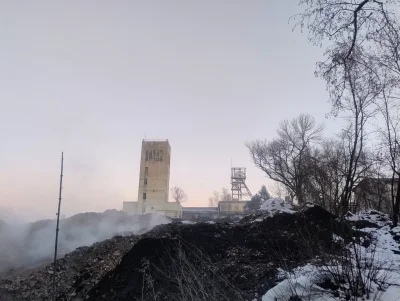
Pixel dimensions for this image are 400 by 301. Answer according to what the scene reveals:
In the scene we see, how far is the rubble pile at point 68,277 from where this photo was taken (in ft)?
35.4

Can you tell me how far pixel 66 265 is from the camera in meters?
12.5

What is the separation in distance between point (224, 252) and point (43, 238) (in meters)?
11.1

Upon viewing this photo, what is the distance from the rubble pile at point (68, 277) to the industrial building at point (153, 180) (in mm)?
45110

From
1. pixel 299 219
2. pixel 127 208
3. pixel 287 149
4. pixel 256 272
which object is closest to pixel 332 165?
pixel 287 149

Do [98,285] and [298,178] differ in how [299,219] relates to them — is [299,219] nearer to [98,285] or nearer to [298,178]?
[98,285]

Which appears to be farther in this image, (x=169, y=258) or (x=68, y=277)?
Answer: (x=68, y=277)

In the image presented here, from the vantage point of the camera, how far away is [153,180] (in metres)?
61.3

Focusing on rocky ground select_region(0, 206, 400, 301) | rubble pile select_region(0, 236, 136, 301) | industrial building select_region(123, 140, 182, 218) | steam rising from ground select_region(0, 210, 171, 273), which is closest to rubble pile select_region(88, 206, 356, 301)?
rocky ground select_region(0, 206, 400, 301)

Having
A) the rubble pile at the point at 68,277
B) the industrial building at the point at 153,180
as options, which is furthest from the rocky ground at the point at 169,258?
the industrial building at the point at 153,180

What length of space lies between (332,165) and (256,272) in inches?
756

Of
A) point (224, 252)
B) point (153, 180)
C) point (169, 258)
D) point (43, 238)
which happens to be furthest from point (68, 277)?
point (153, 180)

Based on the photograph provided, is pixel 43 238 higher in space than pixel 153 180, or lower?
lower

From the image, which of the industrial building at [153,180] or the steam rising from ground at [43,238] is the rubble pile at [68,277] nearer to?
the steam rising from ground at [43,238]

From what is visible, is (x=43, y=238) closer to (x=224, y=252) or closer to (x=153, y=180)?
(x=224, y=252)
